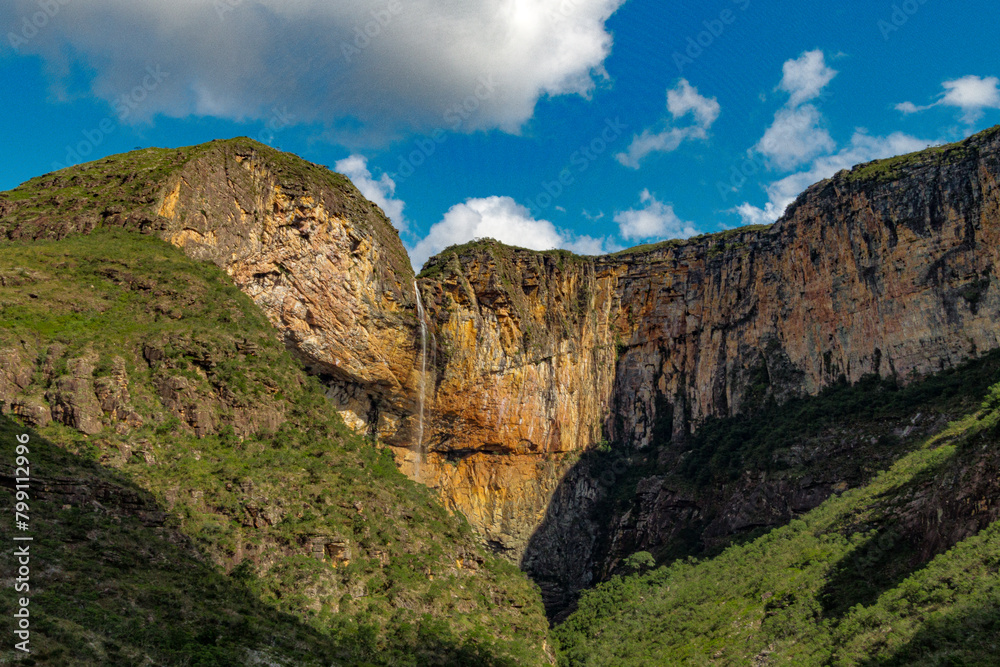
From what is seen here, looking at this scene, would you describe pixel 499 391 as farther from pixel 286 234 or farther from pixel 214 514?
pixel 214 514

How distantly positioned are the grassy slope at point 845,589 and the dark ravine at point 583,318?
4392 mm

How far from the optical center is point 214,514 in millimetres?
32750

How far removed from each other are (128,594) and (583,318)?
5988cm

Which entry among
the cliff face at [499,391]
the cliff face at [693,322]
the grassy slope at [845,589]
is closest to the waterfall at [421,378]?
the cliff face at [499,391]

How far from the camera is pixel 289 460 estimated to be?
3922 centimetres

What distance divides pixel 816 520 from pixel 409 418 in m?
32.9

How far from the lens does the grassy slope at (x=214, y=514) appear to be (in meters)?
24.9

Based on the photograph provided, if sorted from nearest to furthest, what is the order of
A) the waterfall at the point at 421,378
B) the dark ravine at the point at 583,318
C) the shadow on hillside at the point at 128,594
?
1. the shadow on hillside at the point at 128,594
2. the dark ravine at the point at 583,318
3. the waterfall at the point at 421,378

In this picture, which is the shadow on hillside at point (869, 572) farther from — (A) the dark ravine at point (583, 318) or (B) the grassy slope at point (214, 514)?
(B) the grassy slope at point (214, 514)

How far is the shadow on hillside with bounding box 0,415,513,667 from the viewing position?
70.3 feet

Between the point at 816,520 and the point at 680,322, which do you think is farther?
the point at 680,322

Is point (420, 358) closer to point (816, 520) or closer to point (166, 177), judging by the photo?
point (166, 177)

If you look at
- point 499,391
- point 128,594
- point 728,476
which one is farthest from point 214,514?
point 728,476

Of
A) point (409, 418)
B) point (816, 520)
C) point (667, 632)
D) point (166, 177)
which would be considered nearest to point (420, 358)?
point (409, 418)
